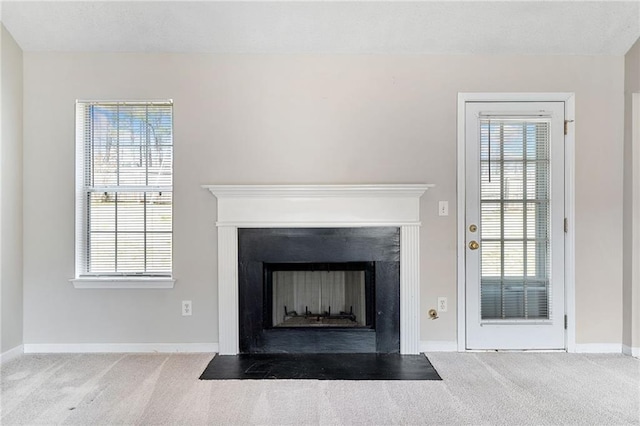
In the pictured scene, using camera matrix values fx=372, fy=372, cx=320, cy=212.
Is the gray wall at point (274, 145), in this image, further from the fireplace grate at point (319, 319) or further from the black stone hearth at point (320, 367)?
the fireplace grate at point (319, 319)

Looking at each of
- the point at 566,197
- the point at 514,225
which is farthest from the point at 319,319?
the point at 566,197

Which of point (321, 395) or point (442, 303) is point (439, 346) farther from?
point (321, 395)

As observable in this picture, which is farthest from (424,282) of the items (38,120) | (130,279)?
(38,120)

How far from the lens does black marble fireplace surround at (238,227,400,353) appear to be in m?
2.87

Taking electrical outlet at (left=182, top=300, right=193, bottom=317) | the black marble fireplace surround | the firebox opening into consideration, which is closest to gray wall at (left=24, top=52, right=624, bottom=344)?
electrical outlet at (left=182, top=300, right=193, bottom=317)

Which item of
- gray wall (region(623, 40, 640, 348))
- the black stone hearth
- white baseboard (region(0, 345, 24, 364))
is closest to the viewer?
the black stone hearth

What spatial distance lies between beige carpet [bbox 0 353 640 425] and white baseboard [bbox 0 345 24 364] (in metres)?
0.05

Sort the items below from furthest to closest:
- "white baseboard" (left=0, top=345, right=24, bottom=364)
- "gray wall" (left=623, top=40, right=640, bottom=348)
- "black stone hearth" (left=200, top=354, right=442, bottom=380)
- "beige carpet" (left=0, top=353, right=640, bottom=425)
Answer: "gray wall" (left=623, top=40, right=640, bottom=348), "white baseboard" (left=0, top=345, right=24, bottom=364), "black stone hearth" (left=200, top=354, right=442, bottom=380), "beige carpet" (left=0, top=353, right=640, bottom=425)

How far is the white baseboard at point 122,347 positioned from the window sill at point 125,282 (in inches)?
18.0

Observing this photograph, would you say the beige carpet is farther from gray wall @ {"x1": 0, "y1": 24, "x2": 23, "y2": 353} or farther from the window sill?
the window sill

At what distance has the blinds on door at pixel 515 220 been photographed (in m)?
2.94

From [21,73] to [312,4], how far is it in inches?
91.0

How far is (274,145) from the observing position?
2914 millimetres

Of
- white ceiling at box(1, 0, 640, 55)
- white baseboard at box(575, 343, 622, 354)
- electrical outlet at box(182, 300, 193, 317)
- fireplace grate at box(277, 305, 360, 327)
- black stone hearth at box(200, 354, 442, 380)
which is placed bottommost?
black stone hearth at box(200, 354, 442, 380)
